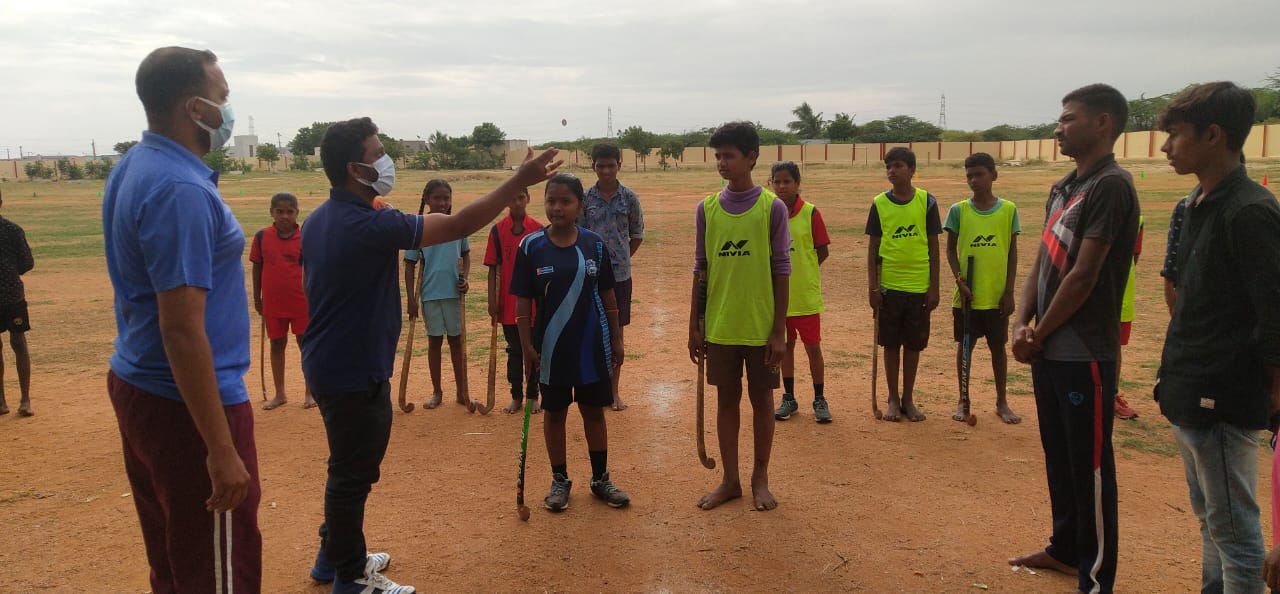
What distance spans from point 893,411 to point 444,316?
156 inches

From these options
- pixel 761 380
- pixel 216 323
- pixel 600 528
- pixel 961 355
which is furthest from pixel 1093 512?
pixel 216 323

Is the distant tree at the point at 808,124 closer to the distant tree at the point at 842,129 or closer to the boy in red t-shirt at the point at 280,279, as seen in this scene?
the distant tree at the point at 842,129

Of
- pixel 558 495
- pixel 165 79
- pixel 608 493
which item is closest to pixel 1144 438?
pixel 608 493

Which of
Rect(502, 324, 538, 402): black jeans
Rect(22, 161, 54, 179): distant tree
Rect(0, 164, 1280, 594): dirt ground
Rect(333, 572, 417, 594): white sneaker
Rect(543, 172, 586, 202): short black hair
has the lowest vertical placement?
Rect(0, 164, 1280, 594): dirt ground

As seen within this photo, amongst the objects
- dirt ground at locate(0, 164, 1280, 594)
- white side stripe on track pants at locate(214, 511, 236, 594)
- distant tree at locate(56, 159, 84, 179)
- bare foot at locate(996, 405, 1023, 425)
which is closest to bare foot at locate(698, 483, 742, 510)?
dirt ground at locate(0, 164, 1280, 594)

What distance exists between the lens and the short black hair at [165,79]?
2.66 metres

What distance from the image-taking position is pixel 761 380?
4914 millimetres

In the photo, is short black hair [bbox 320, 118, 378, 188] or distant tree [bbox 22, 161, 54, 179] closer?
short black hair [bbox 320, 118, 378, 188]

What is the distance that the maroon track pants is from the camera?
2660 millimetres

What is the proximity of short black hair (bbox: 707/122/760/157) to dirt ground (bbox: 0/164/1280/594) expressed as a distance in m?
2.19

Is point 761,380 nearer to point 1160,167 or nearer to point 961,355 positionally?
point 961,355

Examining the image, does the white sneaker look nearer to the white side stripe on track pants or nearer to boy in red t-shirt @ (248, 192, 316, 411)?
the white side stripe on track pants

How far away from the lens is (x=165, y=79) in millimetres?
2684

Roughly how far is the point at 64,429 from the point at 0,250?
162cm
